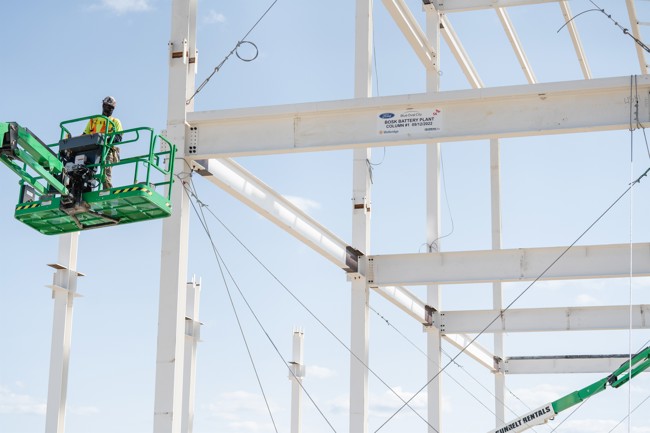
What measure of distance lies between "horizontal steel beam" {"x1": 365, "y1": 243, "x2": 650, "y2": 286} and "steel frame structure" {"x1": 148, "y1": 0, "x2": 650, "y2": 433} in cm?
2

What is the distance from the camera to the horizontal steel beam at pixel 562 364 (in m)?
29.5

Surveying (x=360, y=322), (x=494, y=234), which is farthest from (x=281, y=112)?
A: (x=494, y=234)

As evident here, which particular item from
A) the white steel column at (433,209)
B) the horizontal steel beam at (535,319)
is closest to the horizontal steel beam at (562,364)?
the horizontal steel beam at (535,319)

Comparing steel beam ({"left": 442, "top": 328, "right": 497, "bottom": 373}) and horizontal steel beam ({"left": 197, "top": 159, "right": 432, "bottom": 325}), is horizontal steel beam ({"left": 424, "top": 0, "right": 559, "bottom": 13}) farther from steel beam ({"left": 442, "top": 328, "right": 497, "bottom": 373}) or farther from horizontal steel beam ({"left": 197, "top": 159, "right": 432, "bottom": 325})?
steel beam ({"left": 442, "top": 328, "right": 497, "bottom": 373})

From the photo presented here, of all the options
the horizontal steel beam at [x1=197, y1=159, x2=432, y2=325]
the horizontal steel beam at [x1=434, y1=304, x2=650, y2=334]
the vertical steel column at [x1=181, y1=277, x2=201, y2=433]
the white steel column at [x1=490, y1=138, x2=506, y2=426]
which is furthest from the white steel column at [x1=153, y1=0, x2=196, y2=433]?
the white steel column at [x1=490, y1=138, x2=506, y2=426]

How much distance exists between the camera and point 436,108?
51.6ft

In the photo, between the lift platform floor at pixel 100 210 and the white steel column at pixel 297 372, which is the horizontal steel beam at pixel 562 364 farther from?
the lift platform floor at pixel 100 210

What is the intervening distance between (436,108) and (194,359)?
1147 cm

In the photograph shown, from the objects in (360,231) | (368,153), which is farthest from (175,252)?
(368,153)

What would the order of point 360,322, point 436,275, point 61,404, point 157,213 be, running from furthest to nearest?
point 436,275, point 360,322, point 61,404, point 157,213

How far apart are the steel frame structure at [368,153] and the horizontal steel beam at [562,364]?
408 cm

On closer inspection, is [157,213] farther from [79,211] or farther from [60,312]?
[60,312]

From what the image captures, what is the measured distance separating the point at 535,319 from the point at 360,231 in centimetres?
714

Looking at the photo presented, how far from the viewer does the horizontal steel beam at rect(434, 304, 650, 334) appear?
84.5ft
